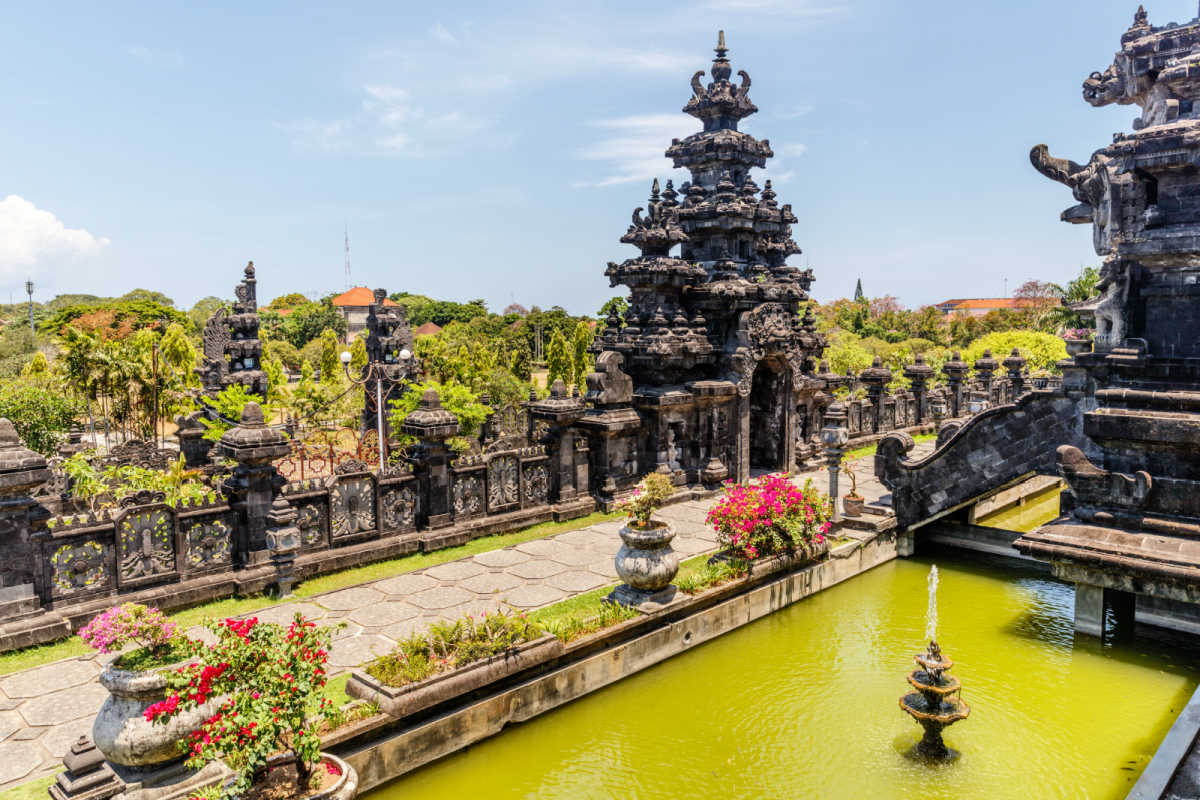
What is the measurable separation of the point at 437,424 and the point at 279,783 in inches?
258

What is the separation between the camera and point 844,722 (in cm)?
784

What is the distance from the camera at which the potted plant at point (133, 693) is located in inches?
195

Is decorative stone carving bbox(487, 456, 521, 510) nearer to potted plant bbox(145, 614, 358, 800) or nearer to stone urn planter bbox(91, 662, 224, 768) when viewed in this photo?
potted plant bbox(145, 614, 358, 800)

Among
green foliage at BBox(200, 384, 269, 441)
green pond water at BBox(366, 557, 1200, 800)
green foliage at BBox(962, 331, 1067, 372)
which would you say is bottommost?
green pond water at BBox(366, 557, 1200, 800)

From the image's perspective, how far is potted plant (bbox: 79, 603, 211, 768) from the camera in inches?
195

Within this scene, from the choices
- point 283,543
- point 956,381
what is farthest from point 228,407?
point 956,381

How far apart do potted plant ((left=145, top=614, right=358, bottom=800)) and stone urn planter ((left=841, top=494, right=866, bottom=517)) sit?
9775 mm

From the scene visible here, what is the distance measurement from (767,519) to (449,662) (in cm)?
509

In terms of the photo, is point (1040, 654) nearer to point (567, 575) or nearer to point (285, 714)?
point (567, 575)

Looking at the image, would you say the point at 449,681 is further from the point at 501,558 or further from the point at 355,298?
the point at 355,298

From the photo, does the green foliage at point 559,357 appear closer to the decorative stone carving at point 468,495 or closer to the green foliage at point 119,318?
the green foliage at point 119,318

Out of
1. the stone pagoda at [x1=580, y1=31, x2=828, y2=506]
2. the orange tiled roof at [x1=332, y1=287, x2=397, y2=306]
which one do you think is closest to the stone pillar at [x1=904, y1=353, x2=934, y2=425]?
the stone pagoda at [x1=580, y1=31, x2=828, y2=506]

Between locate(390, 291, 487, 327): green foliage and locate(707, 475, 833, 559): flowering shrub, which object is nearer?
locate(707, 475, 833, 559): flowering shrub

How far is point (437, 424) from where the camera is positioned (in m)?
11.4
